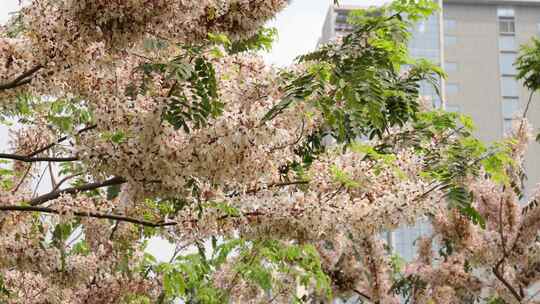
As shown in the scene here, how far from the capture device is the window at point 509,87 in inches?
2335

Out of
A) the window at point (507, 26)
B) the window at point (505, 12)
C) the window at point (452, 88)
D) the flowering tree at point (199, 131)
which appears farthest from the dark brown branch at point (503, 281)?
the window at point (505, 12)

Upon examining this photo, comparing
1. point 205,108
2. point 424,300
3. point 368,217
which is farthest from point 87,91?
point 424,300

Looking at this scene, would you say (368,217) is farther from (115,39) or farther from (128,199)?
(115,39)

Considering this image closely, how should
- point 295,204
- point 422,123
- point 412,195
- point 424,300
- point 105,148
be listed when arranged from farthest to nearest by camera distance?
point 424,300 → point 422,123 → point 412,195 → point 295,204 → point 105,148

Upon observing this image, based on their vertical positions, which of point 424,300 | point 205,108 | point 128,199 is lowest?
point 128,199

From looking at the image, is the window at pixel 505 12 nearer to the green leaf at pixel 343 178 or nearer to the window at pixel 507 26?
the window at pixel 507 26

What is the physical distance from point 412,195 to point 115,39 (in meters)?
2.21

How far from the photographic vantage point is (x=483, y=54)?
61125 millimetres

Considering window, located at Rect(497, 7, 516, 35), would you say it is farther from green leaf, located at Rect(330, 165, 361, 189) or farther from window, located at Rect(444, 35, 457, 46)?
green leaf, located at Rect(330, 165, 361, 189)

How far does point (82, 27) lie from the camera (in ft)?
14.1

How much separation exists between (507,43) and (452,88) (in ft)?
19.5

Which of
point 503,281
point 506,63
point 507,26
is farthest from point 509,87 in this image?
point 503,281

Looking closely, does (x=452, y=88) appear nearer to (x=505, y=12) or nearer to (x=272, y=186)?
(x=505, y=12)

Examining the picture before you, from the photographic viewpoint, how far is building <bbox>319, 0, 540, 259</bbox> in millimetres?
58406
